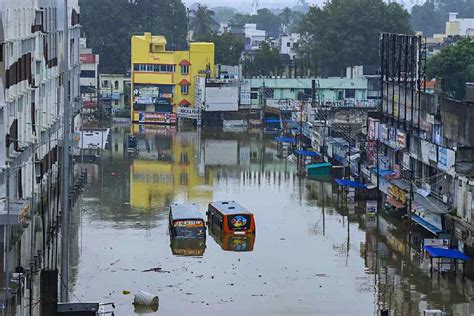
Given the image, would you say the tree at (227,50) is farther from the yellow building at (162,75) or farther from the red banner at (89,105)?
the red banner at (89,105)

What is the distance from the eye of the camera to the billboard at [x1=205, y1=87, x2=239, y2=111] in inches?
3285

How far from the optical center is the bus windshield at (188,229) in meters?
41.7

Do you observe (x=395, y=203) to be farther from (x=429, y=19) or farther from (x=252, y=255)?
(x=429, y=19)

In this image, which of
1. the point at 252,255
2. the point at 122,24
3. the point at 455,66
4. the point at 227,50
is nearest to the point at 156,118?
the point at 455,66

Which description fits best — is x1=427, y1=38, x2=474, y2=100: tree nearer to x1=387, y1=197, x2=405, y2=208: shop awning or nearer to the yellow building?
the yellow building

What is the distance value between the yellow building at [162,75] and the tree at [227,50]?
15.9 meters

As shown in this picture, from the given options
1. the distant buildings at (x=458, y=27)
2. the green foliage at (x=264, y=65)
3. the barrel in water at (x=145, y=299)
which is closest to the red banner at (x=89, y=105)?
the green foliage at (x=264, y=65)

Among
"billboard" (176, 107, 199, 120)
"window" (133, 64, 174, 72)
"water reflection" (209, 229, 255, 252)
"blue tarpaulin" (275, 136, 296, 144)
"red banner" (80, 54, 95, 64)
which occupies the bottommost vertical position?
"water reflection" (209, 229, 255, 252)

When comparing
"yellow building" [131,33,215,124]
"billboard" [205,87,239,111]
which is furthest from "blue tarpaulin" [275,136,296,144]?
"yellow building" [131,33,215,124]

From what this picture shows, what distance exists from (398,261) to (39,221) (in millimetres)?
12222

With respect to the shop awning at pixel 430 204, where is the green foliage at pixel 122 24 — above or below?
above

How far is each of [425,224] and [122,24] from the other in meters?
66.5

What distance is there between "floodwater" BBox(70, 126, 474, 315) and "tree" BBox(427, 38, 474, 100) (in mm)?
25511

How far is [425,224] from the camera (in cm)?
4097
